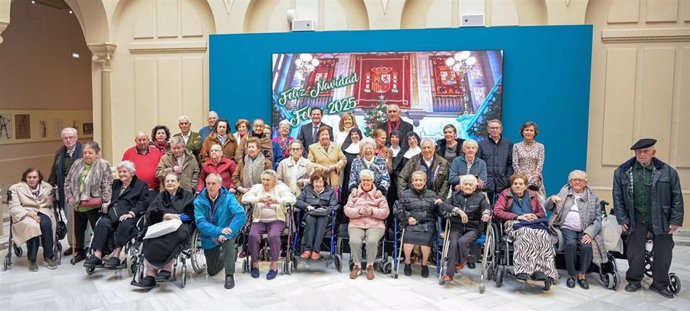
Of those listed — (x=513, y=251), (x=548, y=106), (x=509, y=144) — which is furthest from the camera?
(x=548, y=106)

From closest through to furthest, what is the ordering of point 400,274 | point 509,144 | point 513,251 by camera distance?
point 513,251, point 400,274, point 509,144

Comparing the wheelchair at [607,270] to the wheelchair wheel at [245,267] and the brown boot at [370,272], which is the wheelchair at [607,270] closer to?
the brown boot at [370,272]

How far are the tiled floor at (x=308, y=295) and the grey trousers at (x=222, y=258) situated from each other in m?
0.13

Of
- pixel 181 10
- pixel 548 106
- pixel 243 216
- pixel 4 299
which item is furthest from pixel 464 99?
pixel 4 299

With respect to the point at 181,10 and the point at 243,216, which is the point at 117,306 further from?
the point at 181,10

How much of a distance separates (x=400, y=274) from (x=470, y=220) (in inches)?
36.0

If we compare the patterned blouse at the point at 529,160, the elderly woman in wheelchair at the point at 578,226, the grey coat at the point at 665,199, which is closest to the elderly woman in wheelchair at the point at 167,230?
the patterned blouse at the point at 529,160

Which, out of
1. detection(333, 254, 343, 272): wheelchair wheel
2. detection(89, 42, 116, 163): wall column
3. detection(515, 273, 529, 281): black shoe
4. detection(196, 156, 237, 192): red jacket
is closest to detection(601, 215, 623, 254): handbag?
detection(515, 273, 529, 281): black shoe

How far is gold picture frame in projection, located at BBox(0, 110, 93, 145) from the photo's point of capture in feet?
33.7

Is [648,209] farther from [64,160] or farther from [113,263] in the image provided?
[64,160]

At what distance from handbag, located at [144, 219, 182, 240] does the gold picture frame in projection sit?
23.4 feet

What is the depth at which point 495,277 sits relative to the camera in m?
5.10

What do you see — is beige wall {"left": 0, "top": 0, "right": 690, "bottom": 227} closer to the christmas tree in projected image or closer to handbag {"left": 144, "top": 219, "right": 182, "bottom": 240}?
the christmas tree in projected image

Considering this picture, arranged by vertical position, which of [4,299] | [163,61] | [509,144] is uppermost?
[163,61]
